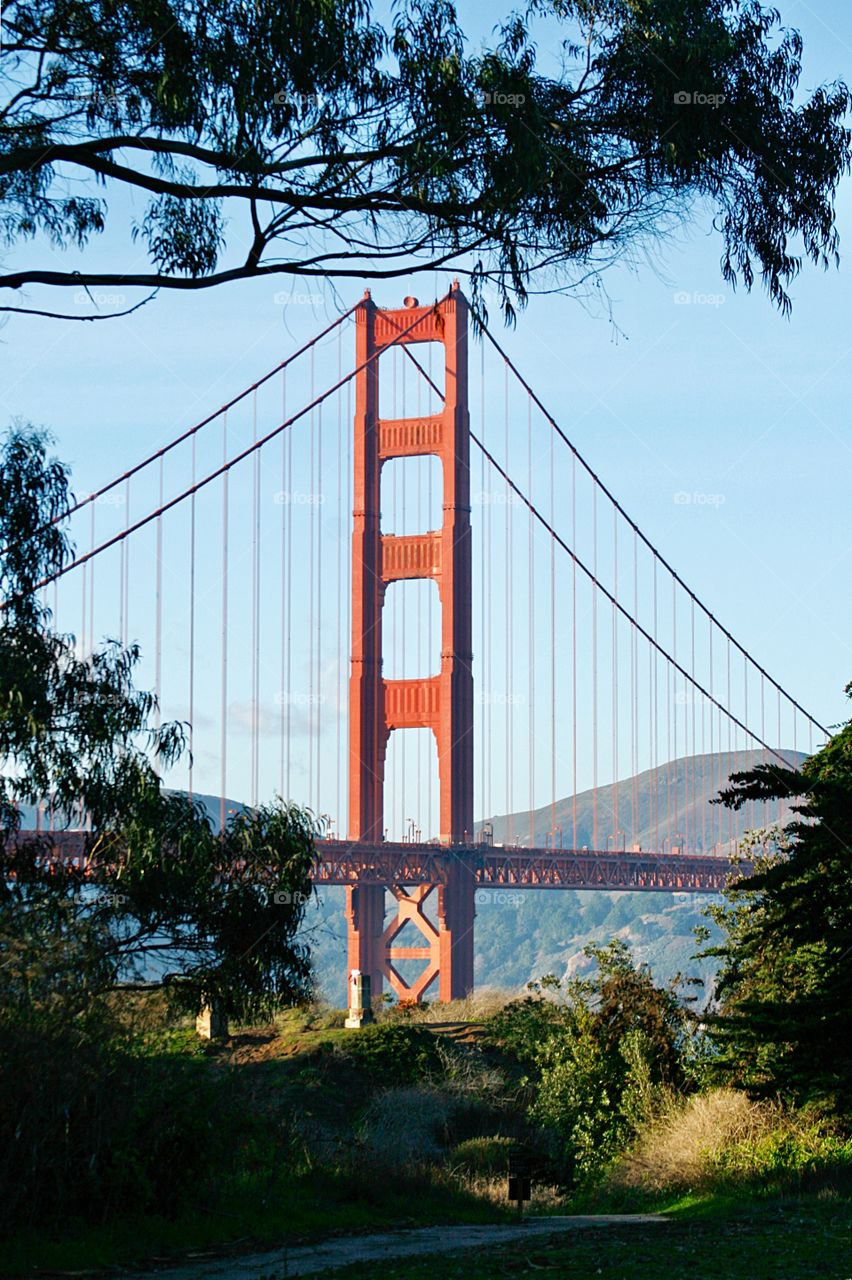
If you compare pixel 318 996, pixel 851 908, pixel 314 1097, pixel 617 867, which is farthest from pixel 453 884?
pixel 851 908

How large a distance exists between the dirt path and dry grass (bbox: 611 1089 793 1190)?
8.58 ft

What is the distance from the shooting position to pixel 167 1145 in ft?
53.1

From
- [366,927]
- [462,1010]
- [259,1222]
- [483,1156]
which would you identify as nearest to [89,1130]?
[259,1222]

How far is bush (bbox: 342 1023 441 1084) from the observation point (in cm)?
3441

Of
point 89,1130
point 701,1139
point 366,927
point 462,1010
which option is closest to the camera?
point 89,1130

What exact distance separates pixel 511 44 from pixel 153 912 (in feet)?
42.6

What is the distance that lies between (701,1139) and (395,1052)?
42.7 ft

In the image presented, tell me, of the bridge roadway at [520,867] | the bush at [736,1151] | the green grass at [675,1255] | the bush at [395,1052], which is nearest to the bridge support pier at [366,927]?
the bridge roadway at [520,867]

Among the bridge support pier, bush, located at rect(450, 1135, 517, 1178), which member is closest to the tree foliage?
bush, located at rect(450, 1135, 517, 1178)

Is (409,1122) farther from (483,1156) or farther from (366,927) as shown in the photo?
(366,927)

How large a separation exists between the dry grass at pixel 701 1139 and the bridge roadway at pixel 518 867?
A: 2740 cm

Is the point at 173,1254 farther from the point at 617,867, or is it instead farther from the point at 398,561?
the point at 617,867

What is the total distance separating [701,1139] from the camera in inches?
912

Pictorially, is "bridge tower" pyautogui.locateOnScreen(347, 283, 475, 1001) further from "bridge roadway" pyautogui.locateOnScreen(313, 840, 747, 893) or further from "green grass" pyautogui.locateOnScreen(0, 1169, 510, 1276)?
"green grass" pyautogui.locateOnScreen(0, 1169, 510, 1276)
